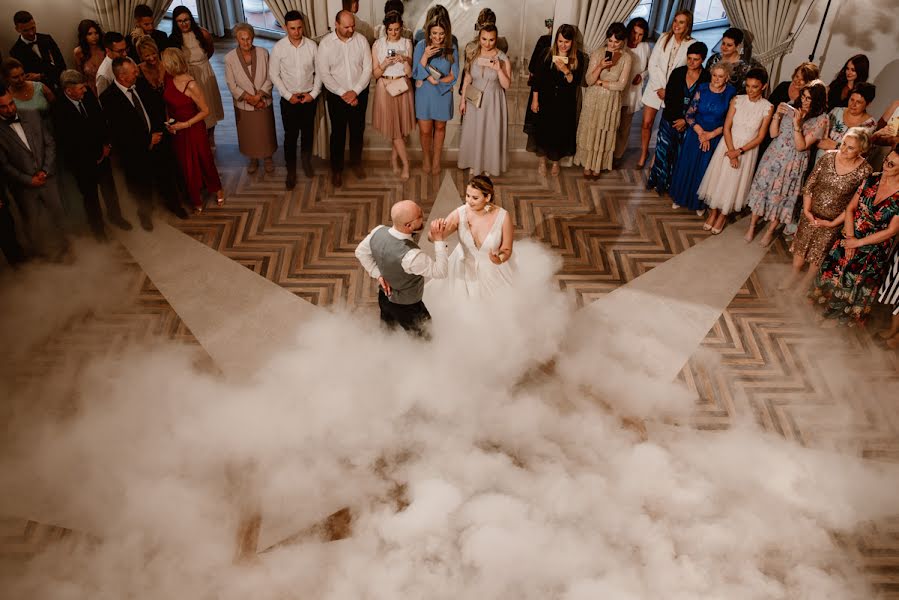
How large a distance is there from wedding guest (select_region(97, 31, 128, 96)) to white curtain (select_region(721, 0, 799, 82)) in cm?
490

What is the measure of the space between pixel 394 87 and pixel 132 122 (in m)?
2.08

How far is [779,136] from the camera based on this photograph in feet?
16.7

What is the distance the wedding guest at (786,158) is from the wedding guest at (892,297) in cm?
95

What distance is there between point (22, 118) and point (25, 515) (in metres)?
2.60

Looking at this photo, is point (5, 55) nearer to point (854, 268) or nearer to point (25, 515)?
point (25, 515)

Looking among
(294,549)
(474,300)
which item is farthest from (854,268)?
(294,549)

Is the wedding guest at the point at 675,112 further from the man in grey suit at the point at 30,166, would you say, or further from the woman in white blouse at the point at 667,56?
the man in grey suit at the point at 30,166

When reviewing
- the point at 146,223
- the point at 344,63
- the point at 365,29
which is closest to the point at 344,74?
the point at 344,63

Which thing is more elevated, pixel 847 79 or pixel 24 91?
pixel 847 79

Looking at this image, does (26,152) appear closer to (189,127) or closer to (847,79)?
(189,127)

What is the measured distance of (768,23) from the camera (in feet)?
18.9

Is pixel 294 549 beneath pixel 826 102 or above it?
beneath

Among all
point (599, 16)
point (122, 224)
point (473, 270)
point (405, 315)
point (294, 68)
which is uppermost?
point (599, 16)

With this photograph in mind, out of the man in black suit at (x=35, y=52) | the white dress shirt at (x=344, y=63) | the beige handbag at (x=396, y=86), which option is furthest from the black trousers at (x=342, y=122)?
the man in black suit at (x=35, y=52)
